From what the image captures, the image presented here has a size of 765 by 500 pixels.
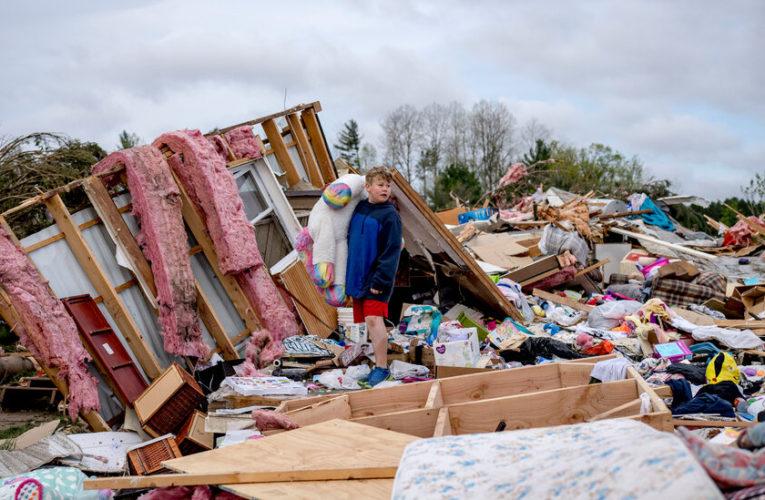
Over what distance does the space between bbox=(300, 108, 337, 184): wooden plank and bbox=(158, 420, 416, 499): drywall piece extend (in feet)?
21.8

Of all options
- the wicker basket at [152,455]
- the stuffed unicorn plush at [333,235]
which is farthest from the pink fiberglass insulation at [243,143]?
the wicker basket at [152,455]

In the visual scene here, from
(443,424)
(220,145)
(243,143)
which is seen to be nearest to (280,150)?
(243,143)

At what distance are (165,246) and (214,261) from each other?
73 centimetres

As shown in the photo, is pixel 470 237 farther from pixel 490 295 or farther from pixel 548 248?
pixel 490 295

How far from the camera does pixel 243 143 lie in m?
7.73

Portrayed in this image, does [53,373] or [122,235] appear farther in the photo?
[122,235]

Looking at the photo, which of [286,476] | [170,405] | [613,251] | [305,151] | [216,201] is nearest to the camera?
[286,476]

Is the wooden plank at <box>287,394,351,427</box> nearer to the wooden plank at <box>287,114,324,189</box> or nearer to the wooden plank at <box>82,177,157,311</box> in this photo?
the wooden plank at <box>82,177,157,311</box>

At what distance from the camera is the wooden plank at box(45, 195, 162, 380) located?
5789mm

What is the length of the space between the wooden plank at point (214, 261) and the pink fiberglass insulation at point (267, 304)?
0.06 meters

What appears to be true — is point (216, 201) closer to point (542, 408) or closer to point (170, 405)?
point (170, 405)

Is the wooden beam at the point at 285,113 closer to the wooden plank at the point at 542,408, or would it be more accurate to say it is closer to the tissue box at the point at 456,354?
the tissue box at the point at 456,354

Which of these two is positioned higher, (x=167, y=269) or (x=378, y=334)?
(x=167, y=269)

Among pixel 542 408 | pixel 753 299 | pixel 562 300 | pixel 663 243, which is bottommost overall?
pixel 663 243
